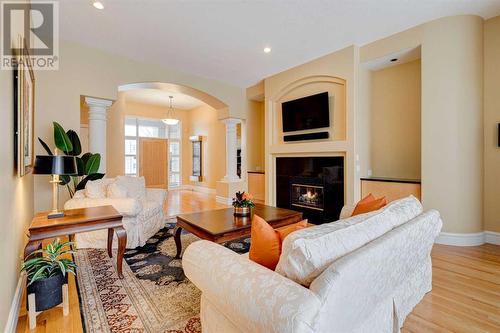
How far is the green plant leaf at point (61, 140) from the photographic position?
3.52 metres

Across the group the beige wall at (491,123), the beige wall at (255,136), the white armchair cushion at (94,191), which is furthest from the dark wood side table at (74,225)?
the beige wall at (491,123)

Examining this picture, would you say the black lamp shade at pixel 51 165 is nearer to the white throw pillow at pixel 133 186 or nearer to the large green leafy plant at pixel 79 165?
the white throw pillow at pixel 133 186

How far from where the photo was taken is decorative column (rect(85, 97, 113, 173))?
431cm

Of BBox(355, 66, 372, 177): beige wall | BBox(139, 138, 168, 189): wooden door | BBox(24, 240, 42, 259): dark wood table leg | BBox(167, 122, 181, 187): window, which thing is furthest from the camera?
BBox(167, 122, 181, 187): window

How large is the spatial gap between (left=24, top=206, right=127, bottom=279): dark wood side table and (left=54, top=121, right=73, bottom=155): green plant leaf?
1.54 meters

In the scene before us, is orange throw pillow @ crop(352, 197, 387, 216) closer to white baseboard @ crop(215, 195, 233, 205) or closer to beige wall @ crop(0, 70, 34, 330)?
A: beige wall @ crop(0, 70, 34, 330)

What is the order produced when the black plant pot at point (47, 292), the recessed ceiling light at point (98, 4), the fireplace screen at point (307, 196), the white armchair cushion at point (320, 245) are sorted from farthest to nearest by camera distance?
the fireplace screen at point (307, 196) < the recessed ceiling light at point (98, 4) < the black plant pot at point (47, 292) < the white armchair cushion at point (320, 245)

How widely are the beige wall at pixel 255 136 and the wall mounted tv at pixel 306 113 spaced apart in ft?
5.30

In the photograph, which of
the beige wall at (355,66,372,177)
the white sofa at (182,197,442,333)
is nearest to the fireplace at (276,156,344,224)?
the beige wall at (355,66,372,177)

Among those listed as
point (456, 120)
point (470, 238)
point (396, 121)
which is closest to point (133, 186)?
point (396, 121)

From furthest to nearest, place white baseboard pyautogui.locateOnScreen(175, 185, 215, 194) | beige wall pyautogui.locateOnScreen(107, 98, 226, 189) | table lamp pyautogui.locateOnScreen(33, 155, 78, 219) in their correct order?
white baseboard pyautogui.locateOnScreen(175, 185, 215, 194) < beige wall pyautogui.locateOnScreen(107, 98, 226, 189) < table lamp pyautogui.locateOnScreen(33, 155, 78, 219)

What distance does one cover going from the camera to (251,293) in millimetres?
999

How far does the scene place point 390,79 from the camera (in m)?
4.40

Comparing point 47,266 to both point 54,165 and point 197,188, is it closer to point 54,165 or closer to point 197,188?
point 54,165
